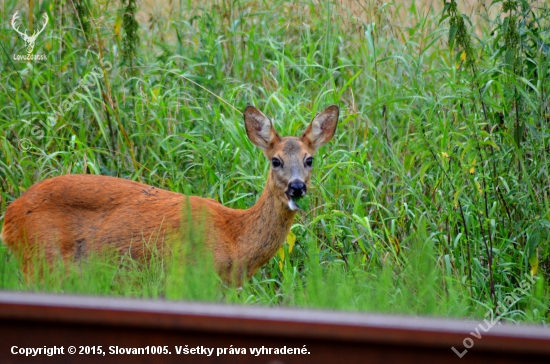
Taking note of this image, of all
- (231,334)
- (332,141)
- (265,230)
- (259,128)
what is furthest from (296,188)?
(231,334)

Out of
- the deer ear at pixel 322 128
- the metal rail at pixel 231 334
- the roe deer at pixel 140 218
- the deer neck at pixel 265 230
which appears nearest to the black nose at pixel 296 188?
the roe deer at pixel 140 218

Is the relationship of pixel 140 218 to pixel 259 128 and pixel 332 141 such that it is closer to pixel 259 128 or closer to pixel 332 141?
pixel 259 128

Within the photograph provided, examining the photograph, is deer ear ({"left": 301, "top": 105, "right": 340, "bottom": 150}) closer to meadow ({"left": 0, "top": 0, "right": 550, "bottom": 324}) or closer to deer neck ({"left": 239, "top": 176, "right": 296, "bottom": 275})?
meadow ({"left": 0, "top": 0, "right": 550, "bottom": 324})

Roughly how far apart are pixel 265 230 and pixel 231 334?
7.47ft

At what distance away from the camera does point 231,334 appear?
107 inches

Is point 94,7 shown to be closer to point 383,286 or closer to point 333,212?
point 333,212

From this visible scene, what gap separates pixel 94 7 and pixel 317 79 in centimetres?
203

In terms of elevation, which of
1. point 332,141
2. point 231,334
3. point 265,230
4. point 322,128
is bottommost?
point 265,230

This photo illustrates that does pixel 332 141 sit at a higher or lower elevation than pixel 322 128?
lower

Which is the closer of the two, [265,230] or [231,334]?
[231,334]

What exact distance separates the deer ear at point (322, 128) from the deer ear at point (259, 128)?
22 cm

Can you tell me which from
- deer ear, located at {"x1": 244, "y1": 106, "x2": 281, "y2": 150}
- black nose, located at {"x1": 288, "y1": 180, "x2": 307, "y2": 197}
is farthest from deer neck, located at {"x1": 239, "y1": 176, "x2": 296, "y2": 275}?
deer ear, located at {"x1": 244, "y1": 106, "x2": 281, "y2": 150}

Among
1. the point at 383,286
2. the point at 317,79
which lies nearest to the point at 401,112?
the point at 317,79

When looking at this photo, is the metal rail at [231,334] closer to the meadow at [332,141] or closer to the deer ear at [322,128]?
the meadow at [332,141]
